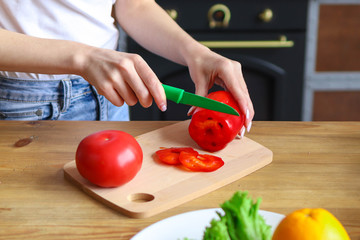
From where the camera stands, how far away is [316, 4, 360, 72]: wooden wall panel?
6.52ft

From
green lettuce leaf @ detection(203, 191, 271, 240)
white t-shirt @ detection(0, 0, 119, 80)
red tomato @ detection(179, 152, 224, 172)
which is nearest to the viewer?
green lettuce leaf @ detection(203, 191, 271, 240)

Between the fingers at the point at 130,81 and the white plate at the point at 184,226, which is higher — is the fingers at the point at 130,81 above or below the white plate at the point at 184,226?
above

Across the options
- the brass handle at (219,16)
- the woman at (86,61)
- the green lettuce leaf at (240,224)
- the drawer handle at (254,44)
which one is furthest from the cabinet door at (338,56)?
the green lettuce leaf at (240,224)

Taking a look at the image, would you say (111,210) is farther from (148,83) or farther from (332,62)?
(332,62)

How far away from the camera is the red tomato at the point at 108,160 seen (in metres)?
0.76

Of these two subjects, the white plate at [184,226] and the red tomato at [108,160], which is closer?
the white plate at [184,226]

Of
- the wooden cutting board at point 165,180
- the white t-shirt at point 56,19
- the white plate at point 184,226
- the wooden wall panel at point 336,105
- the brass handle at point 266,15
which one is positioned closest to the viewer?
the white plate at point 184,226

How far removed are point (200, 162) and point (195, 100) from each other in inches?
5.4

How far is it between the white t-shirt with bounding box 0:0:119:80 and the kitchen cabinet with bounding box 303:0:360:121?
43.5 inches

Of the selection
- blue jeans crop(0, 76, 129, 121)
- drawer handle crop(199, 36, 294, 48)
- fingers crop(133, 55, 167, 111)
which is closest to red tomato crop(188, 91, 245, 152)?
fingers crop(133, 55, 167, 111)

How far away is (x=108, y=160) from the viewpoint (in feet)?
2.51

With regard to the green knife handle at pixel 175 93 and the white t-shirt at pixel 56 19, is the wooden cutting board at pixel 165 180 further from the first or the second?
the white t-shirt at pixel 56 19

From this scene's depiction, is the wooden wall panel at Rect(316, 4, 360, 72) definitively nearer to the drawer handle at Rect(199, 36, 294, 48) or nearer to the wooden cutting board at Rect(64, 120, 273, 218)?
the drawer handle at Rect(199, 36, 294, 48)

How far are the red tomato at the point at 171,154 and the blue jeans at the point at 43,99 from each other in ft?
1.28
